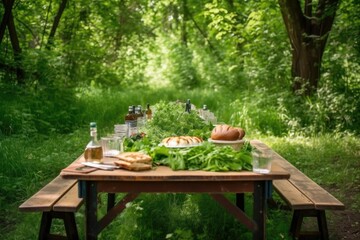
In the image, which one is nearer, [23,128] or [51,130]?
[23,128]

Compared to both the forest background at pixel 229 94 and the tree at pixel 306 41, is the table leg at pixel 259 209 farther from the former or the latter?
the tree at pixel 306 41

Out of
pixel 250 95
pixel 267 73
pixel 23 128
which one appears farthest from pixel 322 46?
pixel 23 128

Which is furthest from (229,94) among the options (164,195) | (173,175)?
(173,175)

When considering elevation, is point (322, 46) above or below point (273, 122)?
above

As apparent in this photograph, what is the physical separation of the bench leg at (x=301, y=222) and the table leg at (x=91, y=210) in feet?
5.55

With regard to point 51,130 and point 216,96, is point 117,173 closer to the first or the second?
point 51,130

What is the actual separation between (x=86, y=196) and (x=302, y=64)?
7.28m

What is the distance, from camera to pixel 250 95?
11.0 metres

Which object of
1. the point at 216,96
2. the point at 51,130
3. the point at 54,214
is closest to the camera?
the point at 54,214

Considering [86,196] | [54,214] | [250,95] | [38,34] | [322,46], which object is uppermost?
[38,34]

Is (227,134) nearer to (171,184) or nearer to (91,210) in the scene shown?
(171,184)

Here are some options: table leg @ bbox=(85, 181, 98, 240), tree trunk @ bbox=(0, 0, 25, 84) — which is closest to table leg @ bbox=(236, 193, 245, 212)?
table leg @ bbox=(85, 181, 98, 240)

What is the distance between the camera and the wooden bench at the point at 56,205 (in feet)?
11.2

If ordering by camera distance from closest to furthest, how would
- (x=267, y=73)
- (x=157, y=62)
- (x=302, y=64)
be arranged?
(x=302, y=64) → (x=267, y=73) → (x=157, y=62)
